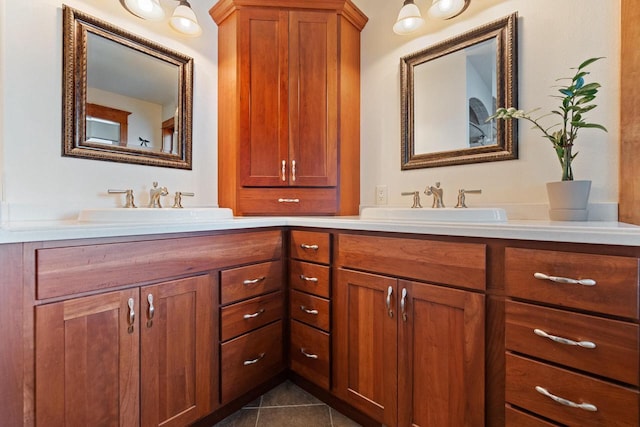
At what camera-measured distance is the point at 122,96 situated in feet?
4.97

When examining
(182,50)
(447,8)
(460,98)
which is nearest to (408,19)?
(447,8)

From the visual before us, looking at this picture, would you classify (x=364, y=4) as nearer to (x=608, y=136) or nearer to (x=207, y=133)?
(x=207, y=133)

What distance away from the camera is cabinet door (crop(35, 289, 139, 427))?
82cm

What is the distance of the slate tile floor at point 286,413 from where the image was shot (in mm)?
1257

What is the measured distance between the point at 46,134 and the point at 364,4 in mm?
1893

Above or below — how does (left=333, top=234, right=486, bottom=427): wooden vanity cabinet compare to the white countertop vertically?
below

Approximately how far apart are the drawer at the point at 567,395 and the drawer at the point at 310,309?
0.70 m

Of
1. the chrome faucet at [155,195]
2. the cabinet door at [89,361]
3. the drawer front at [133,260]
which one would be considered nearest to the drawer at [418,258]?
the drawer front at [133,260]

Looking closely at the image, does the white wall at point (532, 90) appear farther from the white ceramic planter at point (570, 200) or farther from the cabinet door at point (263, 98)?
the cabinet door at point (263, 98)

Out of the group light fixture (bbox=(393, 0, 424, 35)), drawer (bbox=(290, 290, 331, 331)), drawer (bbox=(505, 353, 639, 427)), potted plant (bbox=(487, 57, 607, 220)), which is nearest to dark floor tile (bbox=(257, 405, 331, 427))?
drawer (bbox=(290, 290, 331, 331))

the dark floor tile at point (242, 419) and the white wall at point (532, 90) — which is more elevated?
the white wall at point (532, 90)

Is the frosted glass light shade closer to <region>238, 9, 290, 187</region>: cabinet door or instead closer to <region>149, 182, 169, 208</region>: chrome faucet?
<region>238, 9, 290, 187</region>: cabinet door

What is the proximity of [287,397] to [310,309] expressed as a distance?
0.45m

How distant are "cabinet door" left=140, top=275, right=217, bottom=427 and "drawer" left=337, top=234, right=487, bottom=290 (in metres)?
0.59
